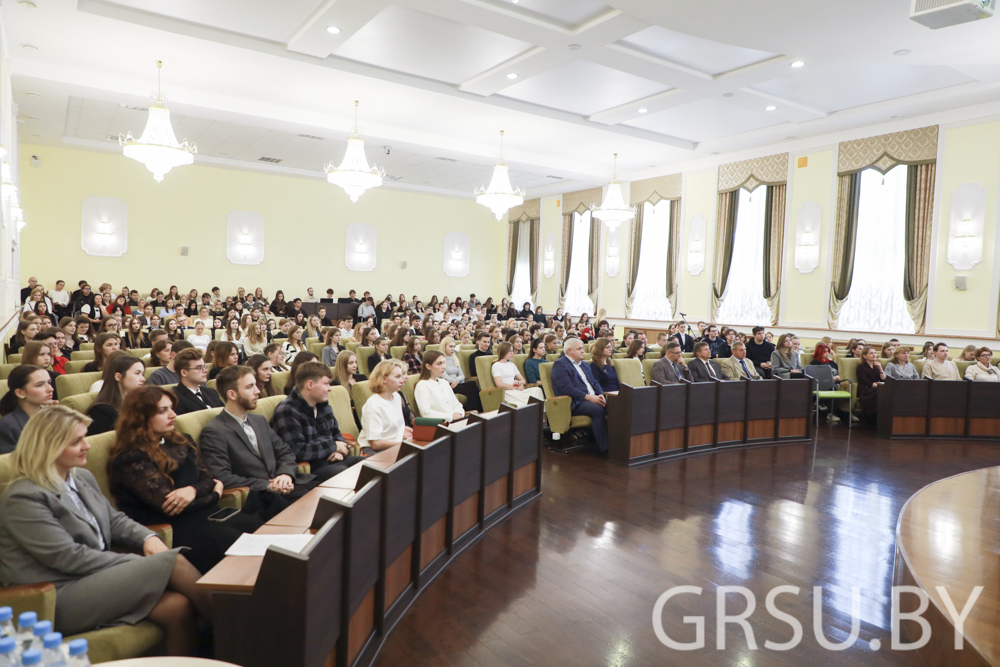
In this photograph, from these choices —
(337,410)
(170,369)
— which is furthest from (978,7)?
(170,369)

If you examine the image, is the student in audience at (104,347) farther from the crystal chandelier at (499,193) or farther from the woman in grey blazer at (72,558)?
the crystal chandelier at (499,193)

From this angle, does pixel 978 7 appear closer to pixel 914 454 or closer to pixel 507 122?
pixel 914 454

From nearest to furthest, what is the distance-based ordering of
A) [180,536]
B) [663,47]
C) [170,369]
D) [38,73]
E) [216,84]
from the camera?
[180,536]
[170,369]
[663,47]
[38,73]
[216,84]

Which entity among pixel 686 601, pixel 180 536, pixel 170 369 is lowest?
pixel 686 601

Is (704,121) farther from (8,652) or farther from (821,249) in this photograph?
(8,652)

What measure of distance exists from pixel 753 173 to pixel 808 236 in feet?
5.85

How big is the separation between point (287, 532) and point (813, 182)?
38.0 feet

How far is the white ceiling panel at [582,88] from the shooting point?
8.96 m

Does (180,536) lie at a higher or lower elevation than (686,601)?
higher

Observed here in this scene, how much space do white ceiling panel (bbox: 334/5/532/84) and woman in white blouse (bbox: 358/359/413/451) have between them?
4.79m

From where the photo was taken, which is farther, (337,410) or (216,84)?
(216,84)

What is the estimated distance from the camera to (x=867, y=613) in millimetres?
3033

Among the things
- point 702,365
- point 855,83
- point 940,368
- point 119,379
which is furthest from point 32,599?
point 855,83

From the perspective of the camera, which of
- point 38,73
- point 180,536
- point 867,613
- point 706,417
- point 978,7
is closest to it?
point 180,536
